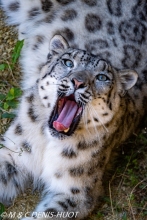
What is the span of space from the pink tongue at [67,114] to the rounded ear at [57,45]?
63 cm

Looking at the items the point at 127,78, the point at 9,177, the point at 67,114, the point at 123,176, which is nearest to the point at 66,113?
the point at 67,114

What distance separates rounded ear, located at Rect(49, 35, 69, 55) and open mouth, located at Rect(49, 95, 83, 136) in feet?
1.94

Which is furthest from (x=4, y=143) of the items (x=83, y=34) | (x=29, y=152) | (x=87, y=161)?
(x=83, y=34)

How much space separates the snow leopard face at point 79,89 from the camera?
565cm

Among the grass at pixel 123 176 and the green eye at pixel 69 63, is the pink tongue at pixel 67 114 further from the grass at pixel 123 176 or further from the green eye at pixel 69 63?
the grass at pixel 123 176

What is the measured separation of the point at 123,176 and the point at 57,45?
1.38 metres

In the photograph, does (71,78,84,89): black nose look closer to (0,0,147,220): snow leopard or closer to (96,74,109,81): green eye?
(0,0,147,220): snow leopard

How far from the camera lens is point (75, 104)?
571 centimetres

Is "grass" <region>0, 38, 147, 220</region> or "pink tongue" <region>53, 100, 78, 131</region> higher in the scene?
"pink tongue" <region>53, 100, 78, 131</region>

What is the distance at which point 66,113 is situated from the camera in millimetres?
5703

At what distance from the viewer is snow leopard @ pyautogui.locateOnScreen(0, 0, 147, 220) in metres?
5.79

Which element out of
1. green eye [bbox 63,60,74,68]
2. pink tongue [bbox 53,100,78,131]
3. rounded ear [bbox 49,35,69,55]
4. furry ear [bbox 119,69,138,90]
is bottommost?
pink tongue [bbox 53,100,78,131]

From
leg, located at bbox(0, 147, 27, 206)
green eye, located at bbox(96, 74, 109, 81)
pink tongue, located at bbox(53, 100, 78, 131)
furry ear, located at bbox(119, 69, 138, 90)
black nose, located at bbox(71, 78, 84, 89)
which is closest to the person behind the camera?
black nose, located at bbox(71, 78, 84, 89)

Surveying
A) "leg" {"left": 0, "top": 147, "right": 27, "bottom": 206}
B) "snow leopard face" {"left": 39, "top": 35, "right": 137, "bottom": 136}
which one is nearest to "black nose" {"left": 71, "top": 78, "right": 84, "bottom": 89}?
"snow leopard face" {"left": 39, "top": 35, "right": 137, "bottom": 136}
